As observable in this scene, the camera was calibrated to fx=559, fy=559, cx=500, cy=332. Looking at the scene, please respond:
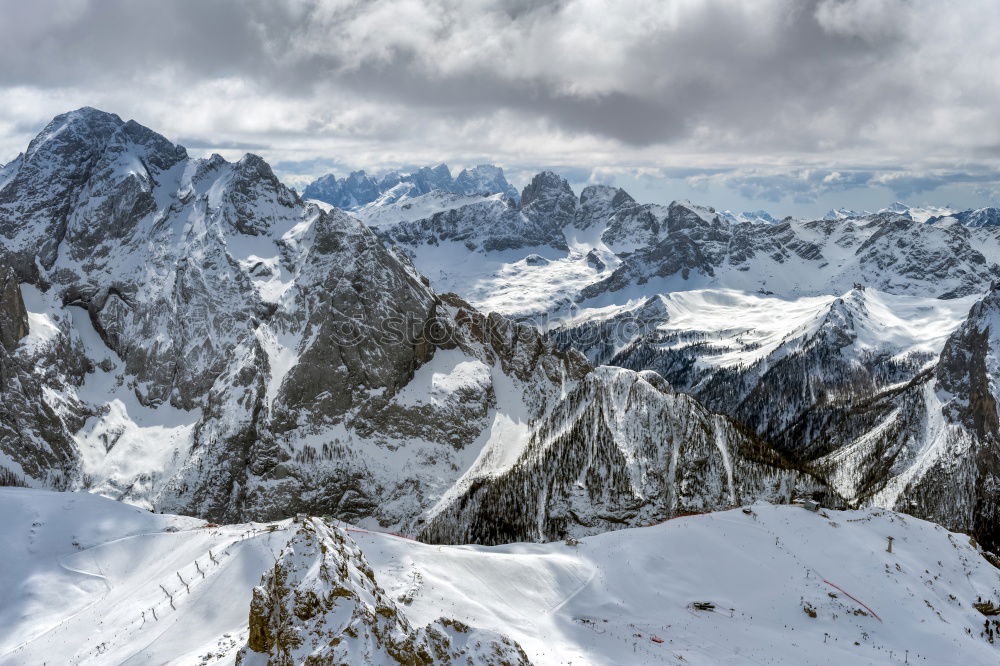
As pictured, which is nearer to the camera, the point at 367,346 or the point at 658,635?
the point at 658,635

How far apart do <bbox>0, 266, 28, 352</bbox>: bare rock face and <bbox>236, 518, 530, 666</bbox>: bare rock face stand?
7588 inches

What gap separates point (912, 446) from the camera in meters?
195

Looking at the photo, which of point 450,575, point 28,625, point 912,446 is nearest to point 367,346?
point 28,625

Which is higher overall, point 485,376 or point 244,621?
point 244,621

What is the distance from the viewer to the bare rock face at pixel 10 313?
170125 mm

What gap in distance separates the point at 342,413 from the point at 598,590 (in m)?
123

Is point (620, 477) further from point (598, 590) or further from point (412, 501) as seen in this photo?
point (598, 590)

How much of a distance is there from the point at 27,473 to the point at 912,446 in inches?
10922

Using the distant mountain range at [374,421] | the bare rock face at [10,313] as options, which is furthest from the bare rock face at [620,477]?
the bare rock face at [10,313]

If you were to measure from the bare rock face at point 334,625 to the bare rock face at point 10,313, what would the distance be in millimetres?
192722

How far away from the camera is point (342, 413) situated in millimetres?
163625

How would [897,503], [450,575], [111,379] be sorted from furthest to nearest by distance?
[111,379] < [897,503] < [450,575]

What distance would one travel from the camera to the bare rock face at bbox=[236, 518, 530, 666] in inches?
1116

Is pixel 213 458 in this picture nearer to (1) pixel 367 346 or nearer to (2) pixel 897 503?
(1) pixel 367 346
